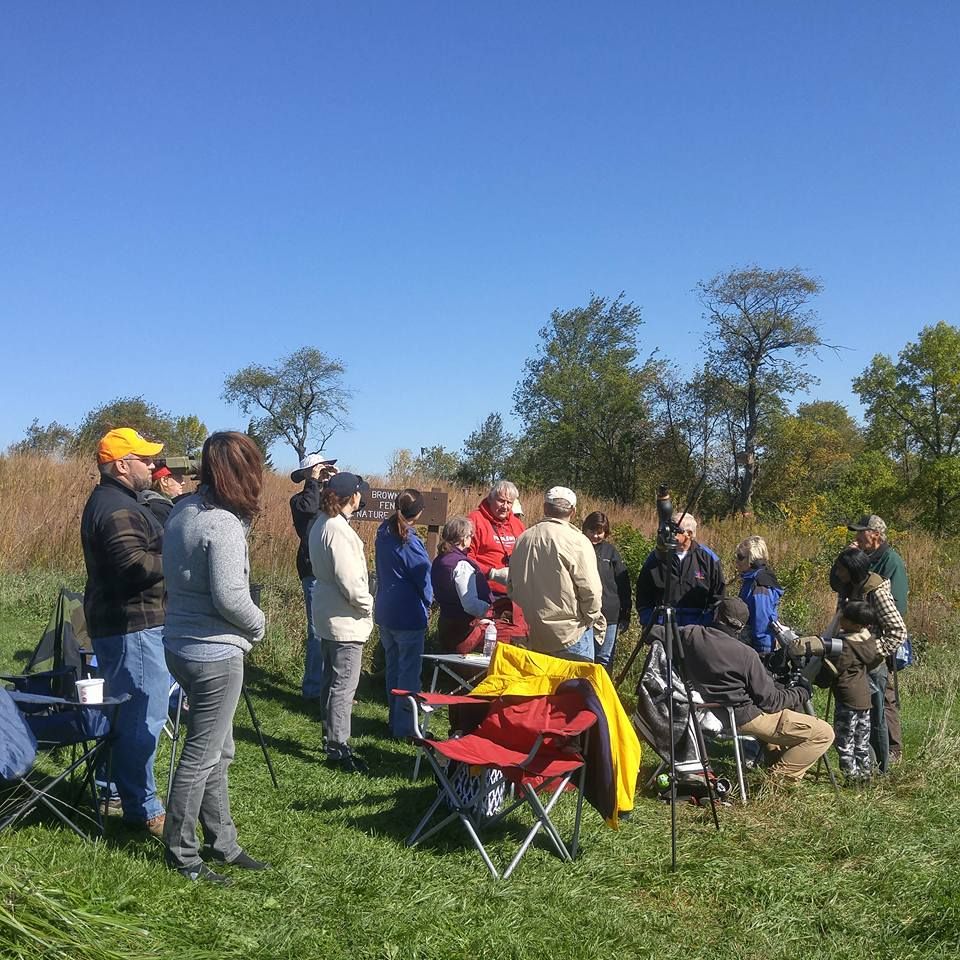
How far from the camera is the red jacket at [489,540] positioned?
7.30 m

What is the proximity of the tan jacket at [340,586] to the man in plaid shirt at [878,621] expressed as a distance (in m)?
3.30

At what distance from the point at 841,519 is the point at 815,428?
26.0ft

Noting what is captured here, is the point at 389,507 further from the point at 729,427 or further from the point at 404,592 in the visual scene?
the point at 729,427

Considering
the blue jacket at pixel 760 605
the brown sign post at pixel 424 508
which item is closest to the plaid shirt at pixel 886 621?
the blue jacket at pixel 760 605

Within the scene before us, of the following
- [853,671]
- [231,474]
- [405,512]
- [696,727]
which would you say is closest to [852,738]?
[853,671]

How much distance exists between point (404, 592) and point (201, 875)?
2807 mm

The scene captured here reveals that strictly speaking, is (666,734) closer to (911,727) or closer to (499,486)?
(499,486)

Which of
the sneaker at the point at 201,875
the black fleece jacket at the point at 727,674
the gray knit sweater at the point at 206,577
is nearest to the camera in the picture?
the gray knit sweater at the point at 206,577

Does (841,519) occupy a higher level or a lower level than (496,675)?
higher

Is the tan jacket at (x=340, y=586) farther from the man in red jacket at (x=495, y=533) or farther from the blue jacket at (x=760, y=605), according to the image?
the blue jacket at (x=760, y=605)

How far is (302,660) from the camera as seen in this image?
8445 mm

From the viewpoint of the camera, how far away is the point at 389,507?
27.2 ft

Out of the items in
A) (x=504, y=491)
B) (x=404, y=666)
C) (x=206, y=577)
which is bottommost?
(x=404, y=666)

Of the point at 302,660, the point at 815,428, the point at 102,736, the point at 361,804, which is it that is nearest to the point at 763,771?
the point at 361,804
